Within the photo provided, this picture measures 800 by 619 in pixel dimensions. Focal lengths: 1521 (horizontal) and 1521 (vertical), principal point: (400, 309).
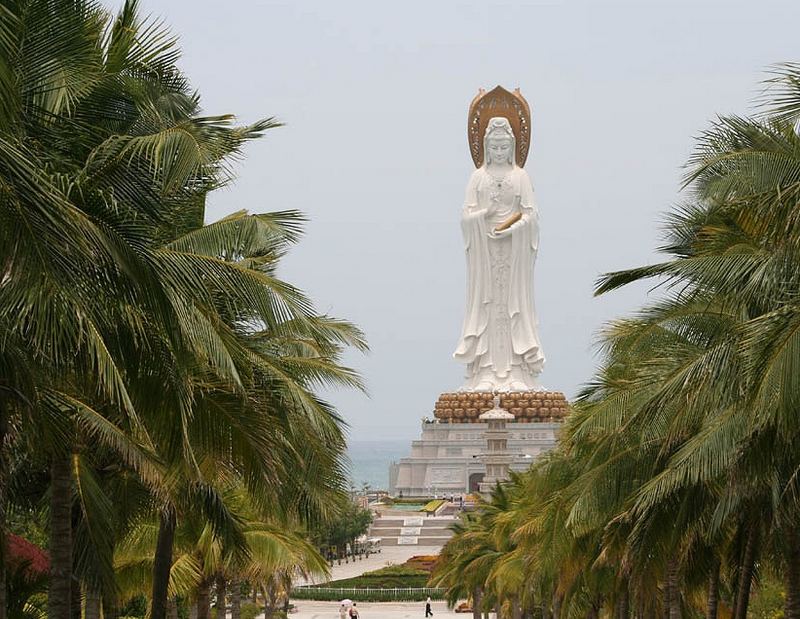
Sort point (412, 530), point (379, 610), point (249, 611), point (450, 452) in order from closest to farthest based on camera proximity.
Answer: point (249, 611)
point (379, 610)
point (412, 530)
point (450, 452)

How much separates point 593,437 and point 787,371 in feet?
25.7

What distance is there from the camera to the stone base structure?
66000 millimetres

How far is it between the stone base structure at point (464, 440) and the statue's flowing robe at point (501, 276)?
183cm

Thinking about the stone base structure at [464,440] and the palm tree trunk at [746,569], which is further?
the stone base structure at [464,440]

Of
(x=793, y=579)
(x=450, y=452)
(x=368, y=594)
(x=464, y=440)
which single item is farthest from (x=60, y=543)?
(x=450, y=452)

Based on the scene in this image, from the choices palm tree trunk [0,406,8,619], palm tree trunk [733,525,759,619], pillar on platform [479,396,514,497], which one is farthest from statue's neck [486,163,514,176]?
palm tree trunk [0,406,8,619]

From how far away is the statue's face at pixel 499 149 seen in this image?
68.2 meters

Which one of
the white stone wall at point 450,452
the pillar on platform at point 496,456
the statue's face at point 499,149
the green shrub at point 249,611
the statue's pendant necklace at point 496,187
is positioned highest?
the statue's face at point 499,149

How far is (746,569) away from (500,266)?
52574mm

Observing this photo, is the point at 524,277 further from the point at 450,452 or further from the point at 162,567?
the point at 162,567

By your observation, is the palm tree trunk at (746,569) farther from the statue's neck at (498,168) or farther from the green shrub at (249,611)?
the statue's neck at (498,168)

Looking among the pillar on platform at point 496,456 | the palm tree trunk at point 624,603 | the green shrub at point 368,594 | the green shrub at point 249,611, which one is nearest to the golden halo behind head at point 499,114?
the pillar on platform at point 496,456

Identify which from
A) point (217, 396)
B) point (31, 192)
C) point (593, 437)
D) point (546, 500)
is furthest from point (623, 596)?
point (31, 192)

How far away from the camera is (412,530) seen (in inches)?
2349
